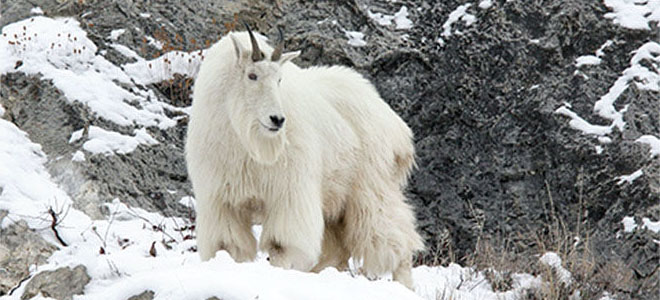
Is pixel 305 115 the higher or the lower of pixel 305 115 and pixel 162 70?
the higher

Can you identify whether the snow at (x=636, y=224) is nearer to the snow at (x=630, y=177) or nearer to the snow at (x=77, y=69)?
the snow at (x=630, y=177)

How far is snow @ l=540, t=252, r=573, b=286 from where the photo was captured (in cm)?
706

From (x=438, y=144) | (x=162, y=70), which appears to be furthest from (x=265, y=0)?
(x=438, y=144)

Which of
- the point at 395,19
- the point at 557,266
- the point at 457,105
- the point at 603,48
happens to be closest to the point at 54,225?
the point at 557,266

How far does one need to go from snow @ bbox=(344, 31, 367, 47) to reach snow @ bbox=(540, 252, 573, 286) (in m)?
3.71

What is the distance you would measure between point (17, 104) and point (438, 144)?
4.93 metres

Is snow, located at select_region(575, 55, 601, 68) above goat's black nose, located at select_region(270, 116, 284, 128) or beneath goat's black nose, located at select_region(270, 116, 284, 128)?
beneath

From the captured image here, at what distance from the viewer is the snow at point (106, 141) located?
310 inches

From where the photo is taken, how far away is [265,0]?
10.5 meters

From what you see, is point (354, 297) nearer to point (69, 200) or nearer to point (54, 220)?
point (54, 220)

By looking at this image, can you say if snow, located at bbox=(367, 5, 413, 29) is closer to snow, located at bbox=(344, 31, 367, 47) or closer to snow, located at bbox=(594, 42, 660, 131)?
snow, located at bbox=(344, 31, 367, 47)

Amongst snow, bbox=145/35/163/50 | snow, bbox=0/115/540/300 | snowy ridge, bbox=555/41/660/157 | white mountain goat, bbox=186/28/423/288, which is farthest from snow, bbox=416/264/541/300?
snow, bbox=145/35/163/50

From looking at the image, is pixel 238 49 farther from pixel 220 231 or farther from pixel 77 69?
pixel 77 69

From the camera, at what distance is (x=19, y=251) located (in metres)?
6.64
